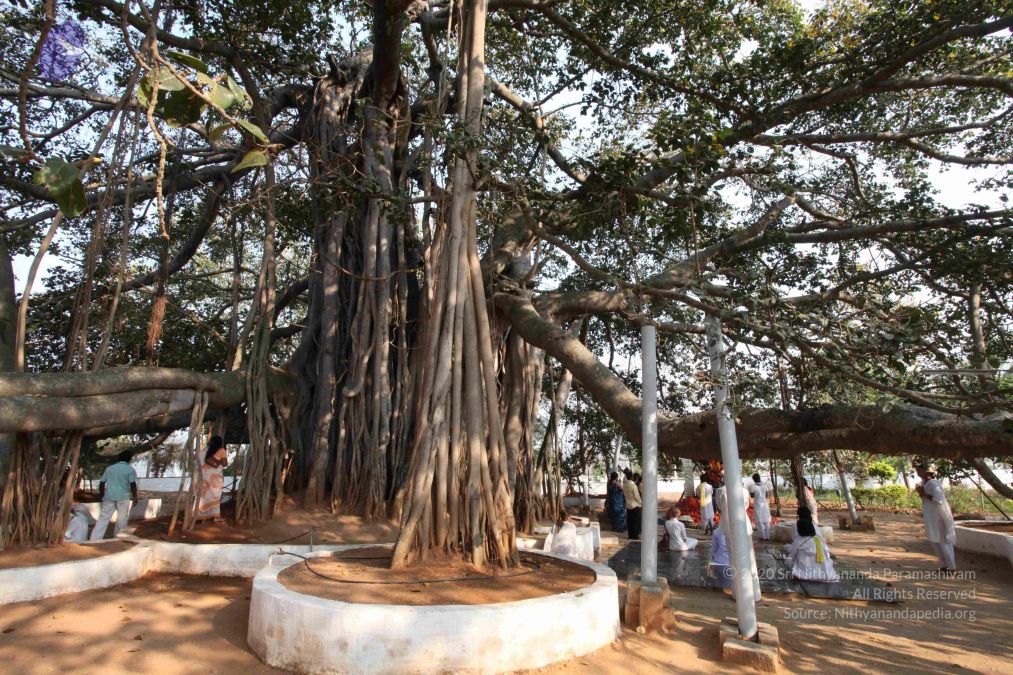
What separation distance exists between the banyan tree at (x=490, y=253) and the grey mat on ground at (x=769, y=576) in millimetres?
1453

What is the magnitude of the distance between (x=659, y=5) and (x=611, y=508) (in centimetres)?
811

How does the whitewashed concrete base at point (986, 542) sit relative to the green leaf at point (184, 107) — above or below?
below

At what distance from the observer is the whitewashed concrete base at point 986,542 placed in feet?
24.0

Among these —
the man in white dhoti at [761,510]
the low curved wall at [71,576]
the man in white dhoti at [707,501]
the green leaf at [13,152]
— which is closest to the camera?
the green leaf at [13,152]

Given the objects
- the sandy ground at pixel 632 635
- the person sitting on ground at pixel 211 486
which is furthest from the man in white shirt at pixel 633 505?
the person sitting on ground at pixel 211 486

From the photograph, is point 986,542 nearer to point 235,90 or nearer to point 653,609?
point 653,609

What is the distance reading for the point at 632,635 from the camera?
390 centimetres

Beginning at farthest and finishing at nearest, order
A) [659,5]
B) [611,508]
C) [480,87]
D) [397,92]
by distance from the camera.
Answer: [611,508] < [397,92] < [659,5] < [480,87]

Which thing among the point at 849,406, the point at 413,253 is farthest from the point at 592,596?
the point at 413,253

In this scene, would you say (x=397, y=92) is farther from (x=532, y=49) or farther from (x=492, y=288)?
(x=492, y=288)

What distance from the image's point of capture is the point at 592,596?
3.51 m

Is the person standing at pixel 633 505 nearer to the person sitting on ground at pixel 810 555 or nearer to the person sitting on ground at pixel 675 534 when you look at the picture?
the person sitting on ground at pixel 675 534

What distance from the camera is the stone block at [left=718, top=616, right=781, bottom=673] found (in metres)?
3.43

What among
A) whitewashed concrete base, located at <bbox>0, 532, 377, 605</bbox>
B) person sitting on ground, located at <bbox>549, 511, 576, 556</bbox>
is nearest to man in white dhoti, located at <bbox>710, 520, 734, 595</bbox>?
person sitting on ground, located at <bbox>549, 511, 576, 556</bbox>
